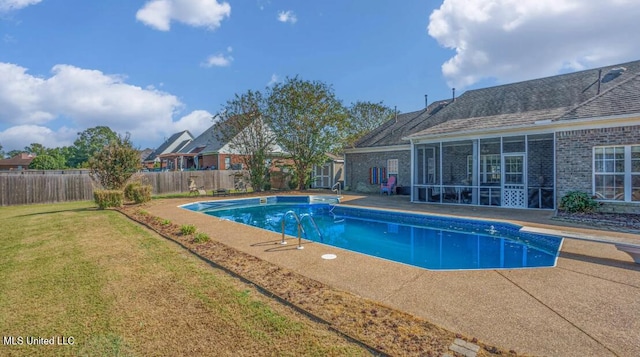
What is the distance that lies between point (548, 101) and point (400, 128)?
820 centimetres

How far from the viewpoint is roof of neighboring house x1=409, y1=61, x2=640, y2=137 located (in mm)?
10438

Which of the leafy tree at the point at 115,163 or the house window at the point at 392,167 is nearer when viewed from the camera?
the leafy tree at the point at 115,163

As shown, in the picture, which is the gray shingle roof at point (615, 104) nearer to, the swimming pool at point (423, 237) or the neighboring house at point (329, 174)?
the swimming pool at point (423, 237)

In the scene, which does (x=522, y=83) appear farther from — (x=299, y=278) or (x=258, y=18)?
(x=299, y=278)

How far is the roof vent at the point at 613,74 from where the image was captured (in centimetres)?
1401

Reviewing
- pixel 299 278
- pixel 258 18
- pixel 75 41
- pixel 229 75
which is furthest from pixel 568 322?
pixel 229 75

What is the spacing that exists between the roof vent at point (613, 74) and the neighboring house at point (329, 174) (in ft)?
49.8

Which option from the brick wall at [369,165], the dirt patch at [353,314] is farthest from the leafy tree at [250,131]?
the dirt patch at [353,314]

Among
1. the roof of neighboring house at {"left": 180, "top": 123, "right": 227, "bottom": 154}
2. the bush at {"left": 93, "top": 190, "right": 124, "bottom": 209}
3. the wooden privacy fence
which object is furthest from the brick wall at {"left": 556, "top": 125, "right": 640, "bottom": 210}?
the roof of neighboring house at {"left": 180, "top": 123, "right": 227, "bottom": 154}

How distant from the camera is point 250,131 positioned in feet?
65.9

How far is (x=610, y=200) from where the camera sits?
10016mm

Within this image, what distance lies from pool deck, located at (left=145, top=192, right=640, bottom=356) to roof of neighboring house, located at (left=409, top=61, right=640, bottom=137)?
5.62m

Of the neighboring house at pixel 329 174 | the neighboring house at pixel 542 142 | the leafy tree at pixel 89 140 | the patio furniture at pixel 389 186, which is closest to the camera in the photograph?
the neighboring house at pixel 542 142

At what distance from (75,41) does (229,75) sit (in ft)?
30.2
